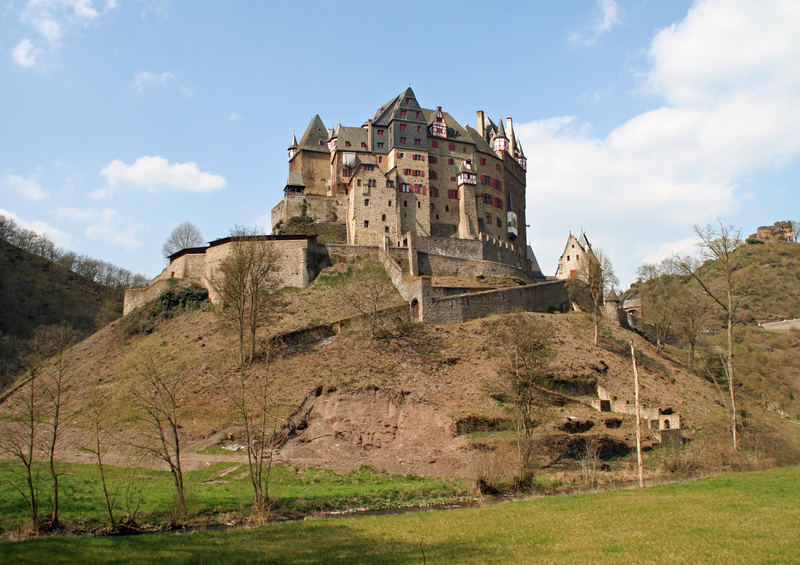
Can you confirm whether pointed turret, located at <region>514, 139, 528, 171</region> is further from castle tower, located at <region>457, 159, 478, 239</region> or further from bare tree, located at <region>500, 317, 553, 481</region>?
bare tree, located at <region>500, 317, 553, 481</region>

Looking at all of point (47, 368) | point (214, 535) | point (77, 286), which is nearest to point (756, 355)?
point (214, 535)

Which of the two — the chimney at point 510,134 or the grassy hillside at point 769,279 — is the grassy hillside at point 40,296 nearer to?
the chimney at point 510,134

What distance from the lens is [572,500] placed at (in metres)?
22.9

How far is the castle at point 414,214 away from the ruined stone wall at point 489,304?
0.08m

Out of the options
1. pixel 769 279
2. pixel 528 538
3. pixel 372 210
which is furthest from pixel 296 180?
pixel 769 279

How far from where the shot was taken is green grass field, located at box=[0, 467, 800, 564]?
14.7 m

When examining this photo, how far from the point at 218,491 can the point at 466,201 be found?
165 feet

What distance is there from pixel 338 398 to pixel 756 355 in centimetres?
4937

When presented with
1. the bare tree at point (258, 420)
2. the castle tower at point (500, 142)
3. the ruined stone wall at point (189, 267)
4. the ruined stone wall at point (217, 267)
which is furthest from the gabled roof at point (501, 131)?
the bare tree at point (258, 420)

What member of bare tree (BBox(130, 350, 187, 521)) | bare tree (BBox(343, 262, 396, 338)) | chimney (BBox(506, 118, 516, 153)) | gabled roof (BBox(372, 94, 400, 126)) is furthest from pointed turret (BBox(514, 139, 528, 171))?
bare tree (BBox(130, 350, 187, 521))

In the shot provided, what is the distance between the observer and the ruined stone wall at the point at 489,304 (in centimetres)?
4425

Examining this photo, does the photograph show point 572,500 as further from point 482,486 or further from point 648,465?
point 648,465

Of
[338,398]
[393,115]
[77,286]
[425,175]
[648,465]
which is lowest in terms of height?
[648,465]

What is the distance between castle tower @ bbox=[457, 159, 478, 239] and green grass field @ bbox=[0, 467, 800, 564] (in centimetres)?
4889
